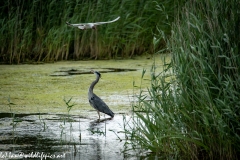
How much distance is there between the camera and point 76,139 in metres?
4.38

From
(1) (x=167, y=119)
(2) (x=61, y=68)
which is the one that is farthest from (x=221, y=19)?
(2) (x=61, y=68)

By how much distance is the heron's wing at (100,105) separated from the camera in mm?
5176

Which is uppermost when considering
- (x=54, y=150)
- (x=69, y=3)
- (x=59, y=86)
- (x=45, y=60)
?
(x=69, y=3)

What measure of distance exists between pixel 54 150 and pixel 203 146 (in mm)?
1158

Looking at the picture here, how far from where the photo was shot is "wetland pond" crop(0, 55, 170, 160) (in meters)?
4.07

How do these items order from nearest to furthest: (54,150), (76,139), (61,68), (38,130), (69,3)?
(54,150) < (76,139) < (38,130) < (61,68) < (69,3)

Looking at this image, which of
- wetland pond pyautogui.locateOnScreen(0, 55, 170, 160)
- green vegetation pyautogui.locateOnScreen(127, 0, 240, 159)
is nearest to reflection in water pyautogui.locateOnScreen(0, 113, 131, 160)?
wetland pond pyautogui.locateOnScreen(0, 55, 170, 160)

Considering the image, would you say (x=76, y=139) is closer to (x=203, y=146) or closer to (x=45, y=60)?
(x=203, y=146)

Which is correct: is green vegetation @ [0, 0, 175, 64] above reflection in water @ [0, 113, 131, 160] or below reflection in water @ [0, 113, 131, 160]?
above

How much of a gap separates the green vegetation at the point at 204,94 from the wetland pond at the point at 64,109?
1.12 ft

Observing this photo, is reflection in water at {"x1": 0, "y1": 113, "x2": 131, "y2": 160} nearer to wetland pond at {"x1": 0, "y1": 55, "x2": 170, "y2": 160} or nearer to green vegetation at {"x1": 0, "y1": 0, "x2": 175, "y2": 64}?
wetland pond at {"x1": 0, "y1": 55, "x2": 170, "y2": 160}

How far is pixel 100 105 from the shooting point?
528cm

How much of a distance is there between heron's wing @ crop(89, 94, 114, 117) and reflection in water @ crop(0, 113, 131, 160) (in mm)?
86

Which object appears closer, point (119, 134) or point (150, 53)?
point (119, 134)
